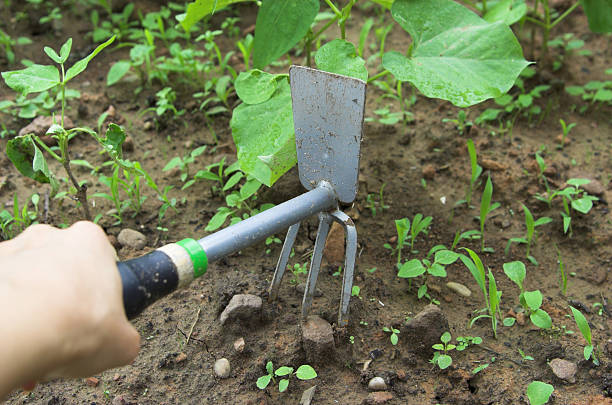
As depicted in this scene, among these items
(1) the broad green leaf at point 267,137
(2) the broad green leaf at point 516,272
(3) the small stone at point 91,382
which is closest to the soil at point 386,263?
(3) the small stone at point 91,382

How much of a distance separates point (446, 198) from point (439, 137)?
303 millimetres

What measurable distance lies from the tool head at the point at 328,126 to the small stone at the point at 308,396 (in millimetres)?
448

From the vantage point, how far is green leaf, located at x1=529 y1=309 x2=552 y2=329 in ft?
4.50

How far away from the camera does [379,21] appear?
266 centimetres

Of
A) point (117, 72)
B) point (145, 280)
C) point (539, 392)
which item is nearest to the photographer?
point (145, 280)

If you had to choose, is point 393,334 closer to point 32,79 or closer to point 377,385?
point 377,385

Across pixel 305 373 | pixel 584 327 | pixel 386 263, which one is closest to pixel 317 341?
pixel 305 373

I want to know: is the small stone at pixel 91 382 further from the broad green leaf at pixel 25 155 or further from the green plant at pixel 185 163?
the green plant at pixel 185 163

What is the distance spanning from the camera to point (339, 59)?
143 centimetres

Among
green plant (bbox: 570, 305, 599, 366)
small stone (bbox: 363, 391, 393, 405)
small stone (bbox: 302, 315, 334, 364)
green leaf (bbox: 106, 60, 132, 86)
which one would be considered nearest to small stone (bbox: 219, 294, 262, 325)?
small stone (bbox: 302, 315, 334, 364)

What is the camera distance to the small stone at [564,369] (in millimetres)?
1312

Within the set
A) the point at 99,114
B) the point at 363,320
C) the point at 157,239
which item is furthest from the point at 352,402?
the point at 99,114

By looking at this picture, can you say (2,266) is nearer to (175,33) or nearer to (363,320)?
(363,320)

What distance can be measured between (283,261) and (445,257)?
0.44 metres
